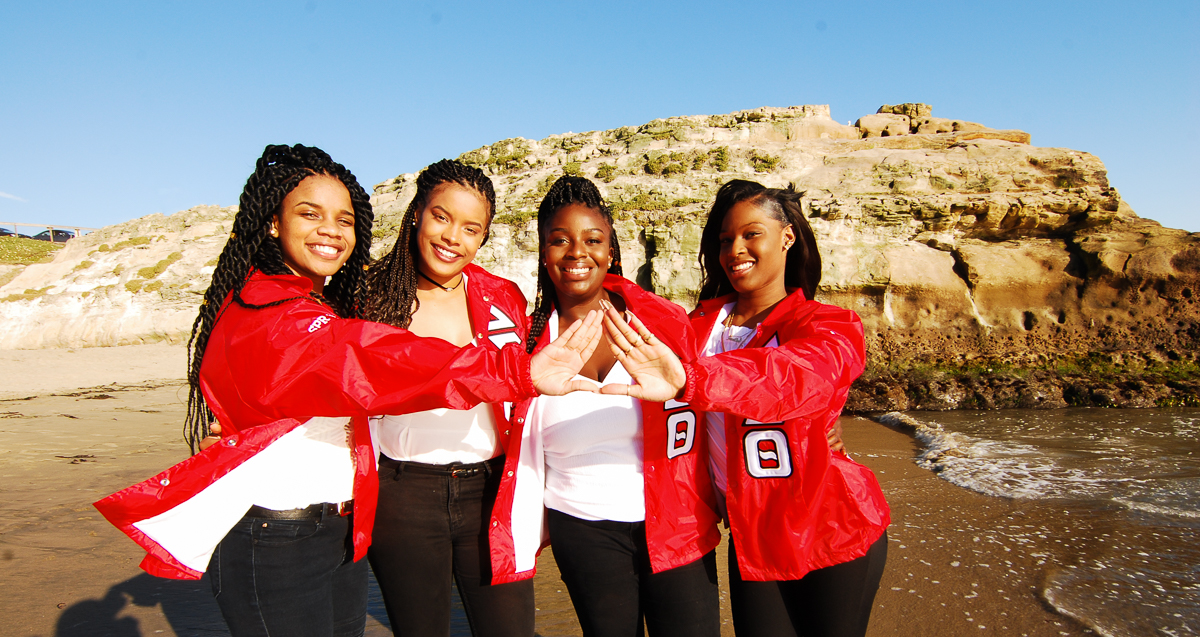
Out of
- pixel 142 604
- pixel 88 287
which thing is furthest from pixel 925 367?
pixel 88 287

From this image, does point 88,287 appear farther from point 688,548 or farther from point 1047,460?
point 1047,460

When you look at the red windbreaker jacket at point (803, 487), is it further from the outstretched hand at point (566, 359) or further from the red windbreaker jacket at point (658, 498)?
the outstretched hand at point (566, 359)

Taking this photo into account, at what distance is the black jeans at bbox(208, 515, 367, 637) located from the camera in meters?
1.73

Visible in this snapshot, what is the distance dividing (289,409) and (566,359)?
0.75 m

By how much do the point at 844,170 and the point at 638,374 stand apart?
13036 millimetres

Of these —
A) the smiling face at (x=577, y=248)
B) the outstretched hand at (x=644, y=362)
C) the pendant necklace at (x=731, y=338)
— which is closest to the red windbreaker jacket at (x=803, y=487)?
the pendant necklace at (x=731, y=338)

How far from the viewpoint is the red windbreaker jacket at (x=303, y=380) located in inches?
62.7

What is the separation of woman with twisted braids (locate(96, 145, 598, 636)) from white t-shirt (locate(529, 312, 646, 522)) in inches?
16.7

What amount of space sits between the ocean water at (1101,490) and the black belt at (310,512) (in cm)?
441

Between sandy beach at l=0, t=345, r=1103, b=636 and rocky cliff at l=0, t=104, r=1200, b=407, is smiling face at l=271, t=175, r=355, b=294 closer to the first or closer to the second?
sandy beach at l=0, t=345, r=1103, b=636

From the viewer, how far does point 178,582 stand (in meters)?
4.09

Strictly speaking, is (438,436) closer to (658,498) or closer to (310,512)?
(310,512)

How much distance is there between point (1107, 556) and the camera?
4.75 meters

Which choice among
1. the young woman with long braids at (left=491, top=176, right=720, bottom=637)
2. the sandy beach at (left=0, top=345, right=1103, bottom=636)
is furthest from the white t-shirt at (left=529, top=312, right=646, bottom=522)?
the sandy beach at (left=0, top=345, right=1103, bottom=636)
